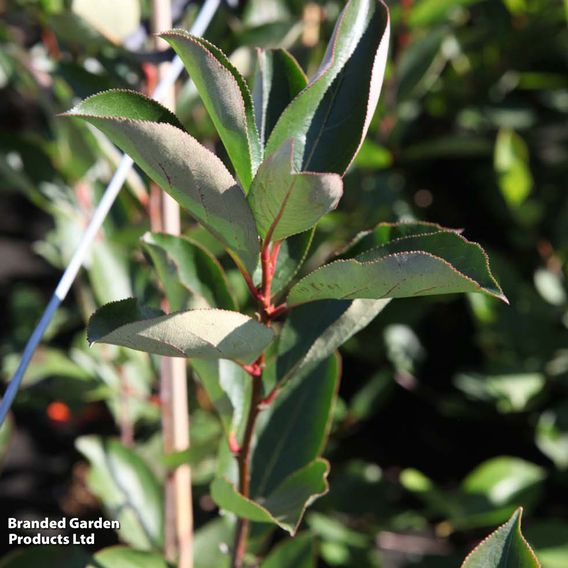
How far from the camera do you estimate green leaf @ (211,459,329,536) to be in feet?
2.24

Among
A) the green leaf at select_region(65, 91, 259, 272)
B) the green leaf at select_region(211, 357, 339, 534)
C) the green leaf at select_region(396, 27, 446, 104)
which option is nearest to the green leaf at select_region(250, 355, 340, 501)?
the green leaf at select_region(211, 357, 339, 534)

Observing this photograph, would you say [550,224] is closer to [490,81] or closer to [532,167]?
[532,167]

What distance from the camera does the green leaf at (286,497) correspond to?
682 millimetres

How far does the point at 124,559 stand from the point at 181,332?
44 cm

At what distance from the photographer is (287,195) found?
0.52 m

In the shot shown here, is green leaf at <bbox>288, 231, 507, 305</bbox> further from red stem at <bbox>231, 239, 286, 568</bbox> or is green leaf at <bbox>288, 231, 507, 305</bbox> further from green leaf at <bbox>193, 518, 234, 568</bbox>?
green leaf at <bbox>193, 518, 234, 568</bbox>

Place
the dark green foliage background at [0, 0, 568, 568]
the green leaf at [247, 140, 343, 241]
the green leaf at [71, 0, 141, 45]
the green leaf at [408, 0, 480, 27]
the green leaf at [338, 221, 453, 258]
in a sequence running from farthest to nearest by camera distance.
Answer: the green leaf at [408, 0, 480, 27] → the dark green foliage background at [0, 0, 568, 568] → the green leaf at [71, 0, 141, 45] → the green leaf at [338, 221, 453, 258] → the green leaf at [247, 140, 343, 241]

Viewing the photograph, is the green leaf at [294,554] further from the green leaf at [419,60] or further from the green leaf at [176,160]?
the green leaf at [419,60]

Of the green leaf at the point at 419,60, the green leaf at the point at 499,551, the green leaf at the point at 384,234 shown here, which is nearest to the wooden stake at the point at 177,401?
the green leaf at the point at 384,234

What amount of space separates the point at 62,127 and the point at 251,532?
653mm

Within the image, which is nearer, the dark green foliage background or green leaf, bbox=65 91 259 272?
green leaf, bbox=65 91 259 272

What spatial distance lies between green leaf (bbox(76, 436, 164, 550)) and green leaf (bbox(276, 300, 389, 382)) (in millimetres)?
483

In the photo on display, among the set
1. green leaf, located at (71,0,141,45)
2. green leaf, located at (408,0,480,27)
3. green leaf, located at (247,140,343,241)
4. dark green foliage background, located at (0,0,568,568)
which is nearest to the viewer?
green leaf, located at (247,140,343,241)

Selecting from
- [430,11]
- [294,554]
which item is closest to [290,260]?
[294,554]
